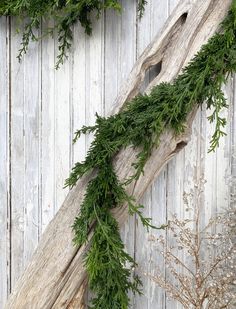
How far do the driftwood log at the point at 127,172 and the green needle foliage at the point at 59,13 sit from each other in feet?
0.69

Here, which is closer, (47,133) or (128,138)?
(128,138)

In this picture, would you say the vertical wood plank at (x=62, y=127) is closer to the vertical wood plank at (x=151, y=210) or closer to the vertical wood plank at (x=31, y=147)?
the vertical wood plank at (x=31, y=147)

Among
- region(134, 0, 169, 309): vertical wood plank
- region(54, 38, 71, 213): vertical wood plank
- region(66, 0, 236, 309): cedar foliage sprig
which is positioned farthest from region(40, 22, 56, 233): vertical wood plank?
region(134, 0, 169, 309): vertical wood plank

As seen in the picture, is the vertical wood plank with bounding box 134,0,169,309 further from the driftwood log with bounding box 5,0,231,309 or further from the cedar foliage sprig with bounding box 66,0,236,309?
the cedar foliage sprig with bounding box 66,0,236,309

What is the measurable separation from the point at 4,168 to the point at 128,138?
64cm

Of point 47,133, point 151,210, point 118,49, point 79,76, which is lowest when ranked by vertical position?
point 151,210

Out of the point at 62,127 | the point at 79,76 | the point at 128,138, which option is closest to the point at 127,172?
the point at 128,138

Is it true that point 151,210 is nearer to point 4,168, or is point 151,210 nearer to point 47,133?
point 47,133

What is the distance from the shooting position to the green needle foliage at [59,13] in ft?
6.55

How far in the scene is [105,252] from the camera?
190 centimetres

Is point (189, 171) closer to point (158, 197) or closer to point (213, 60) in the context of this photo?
point (158, 197)

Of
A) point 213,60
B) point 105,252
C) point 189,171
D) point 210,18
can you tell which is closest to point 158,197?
point 189,171

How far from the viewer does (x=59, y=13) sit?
2.10m

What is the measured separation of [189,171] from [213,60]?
0.52 m
